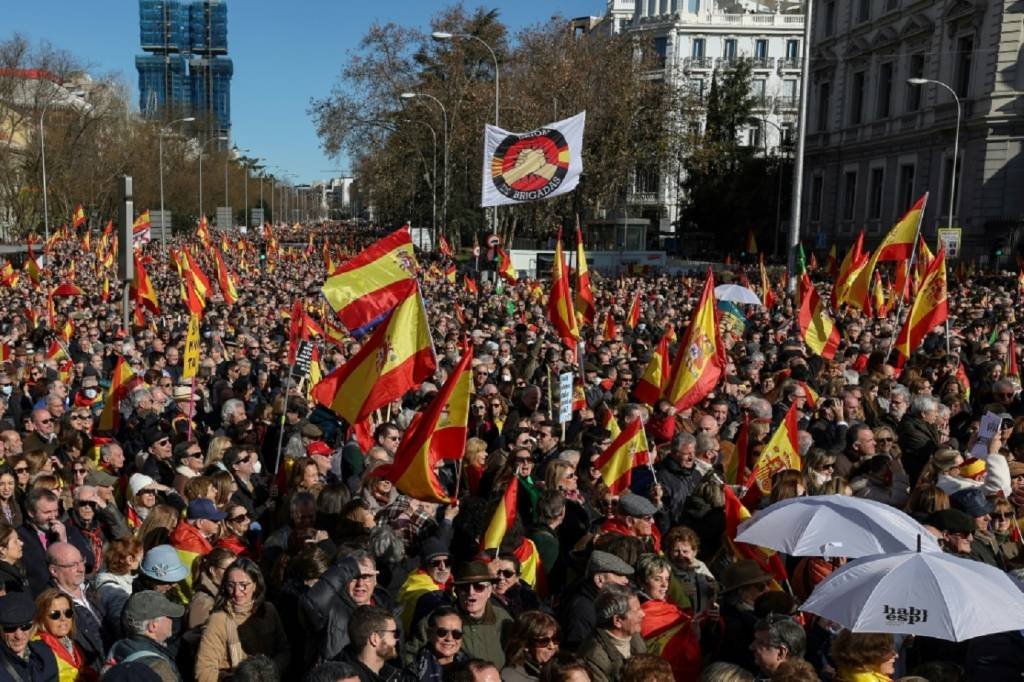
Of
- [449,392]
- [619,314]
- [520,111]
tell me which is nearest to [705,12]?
[520,111]

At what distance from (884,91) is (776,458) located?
133 feet

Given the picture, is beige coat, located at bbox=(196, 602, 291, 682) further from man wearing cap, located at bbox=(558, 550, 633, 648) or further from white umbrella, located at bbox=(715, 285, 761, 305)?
white umbrella, located at bbox=(715, 285, 761, 305)

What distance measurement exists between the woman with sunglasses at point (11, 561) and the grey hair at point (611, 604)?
2.66 metres

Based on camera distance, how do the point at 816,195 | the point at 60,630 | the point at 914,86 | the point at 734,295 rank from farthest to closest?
1. the point at 816,195
2. the point at 914,86
3. the point at 734,295
4. the point at 60,630

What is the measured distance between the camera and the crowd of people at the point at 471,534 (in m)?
4.12

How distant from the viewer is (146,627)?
419cm

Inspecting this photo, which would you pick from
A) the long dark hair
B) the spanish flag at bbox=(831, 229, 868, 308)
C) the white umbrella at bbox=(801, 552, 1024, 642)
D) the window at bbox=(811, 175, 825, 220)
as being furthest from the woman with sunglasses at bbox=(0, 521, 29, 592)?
the window at bbox=(811, 175, 825, 220)

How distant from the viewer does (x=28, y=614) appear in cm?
400

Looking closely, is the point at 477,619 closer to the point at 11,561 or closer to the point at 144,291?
the point at 11,561

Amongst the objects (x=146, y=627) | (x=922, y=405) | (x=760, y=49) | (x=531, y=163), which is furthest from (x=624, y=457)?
(x=760, y=49)

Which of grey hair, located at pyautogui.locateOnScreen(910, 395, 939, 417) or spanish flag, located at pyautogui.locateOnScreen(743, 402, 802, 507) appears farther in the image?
grey hair, located at pyautogui.locateOnScreen(910, 395, 939, 417)

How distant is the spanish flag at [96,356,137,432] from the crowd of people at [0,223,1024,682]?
4 cm

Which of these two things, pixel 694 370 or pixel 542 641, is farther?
pixel 694 370

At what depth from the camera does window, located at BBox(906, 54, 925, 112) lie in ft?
135
